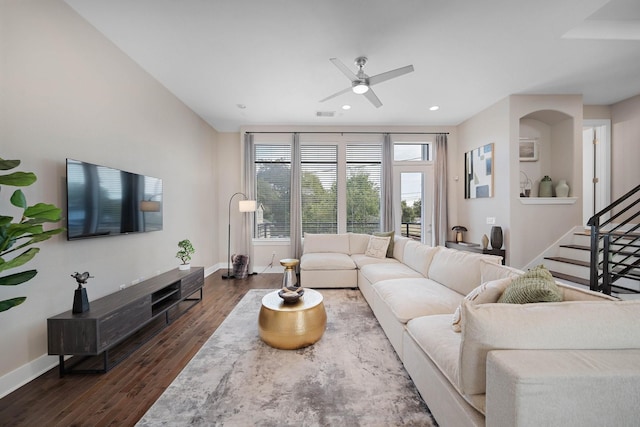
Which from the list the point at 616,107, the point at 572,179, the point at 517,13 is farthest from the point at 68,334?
the point at 616,107

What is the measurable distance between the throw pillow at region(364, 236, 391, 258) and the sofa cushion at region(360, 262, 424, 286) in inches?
20.3

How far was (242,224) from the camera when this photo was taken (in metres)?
5.36

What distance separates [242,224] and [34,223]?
155 inches

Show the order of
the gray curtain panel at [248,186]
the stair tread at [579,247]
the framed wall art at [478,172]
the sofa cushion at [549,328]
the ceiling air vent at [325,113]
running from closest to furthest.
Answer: the sofa cushion at [549,328]
the stair tread at [579,247]
the framed wall art at [478,172]
the ceiling air vent at [325,113]
the gray curtain panel at [248,186]

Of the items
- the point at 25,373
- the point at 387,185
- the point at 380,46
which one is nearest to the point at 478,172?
the point at 387,185

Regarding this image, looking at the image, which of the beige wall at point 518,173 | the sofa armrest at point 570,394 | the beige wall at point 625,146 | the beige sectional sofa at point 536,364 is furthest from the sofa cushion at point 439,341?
the beige wall at point 625,146

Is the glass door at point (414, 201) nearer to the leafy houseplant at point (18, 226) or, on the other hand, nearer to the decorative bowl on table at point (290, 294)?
the decorative bowl on table at point (290, 294)

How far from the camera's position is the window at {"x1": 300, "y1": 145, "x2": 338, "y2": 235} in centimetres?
546

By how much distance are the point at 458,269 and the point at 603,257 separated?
6.68 ft

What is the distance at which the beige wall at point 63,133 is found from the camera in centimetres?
181

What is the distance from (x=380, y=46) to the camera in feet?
9.02

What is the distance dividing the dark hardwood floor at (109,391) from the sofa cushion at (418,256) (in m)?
2.57

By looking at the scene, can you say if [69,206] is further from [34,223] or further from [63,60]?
[63,60]

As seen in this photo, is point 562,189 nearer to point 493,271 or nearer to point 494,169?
point 494,169
